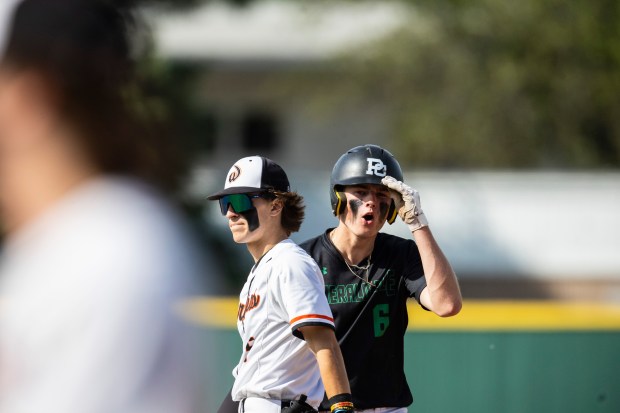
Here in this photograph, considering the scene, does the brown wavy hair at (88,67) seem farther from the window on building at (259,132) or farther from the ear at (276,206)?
the window on building at (259,132)

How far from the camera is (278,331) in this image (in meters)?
4.25

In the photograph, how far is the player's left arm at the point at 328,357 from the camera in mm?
4020

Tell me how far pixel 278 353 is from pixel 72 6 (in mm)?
2664

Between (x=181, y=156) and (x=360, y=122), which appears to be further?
(x=360, y=122)

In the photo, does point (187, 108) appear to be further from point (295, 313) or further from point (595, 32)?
point (295, 313)

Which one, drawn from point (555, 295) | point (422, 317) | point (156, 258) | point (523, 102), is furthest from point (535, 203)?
point (156, 258)

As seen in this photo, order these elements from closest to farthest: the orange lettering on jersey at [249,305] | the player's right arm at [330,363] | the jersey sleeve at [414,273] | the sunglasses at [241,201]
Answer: the player's right arm at [330,363] → the orange lettering on jersey at [249,305] → the sunglasses at [241,201] → the jersey sleeve at [414,273]

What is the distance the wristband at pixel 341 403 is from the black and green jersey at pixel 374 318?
1.81 feet

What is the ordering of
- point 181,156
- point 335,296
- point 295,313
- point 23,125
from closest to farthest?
point 23,125 < point 295,313 < point 335,296 < point 181,156

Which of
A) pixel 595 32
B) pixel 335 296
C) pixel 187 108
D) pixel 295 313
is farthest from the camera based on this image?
pixel 595 32

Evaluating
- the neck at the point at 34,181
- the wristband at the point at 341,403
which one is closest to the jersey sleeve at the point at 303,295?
the wristband at the point at 341,403

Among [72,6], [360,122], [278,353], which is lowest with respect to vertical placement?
[278,353]

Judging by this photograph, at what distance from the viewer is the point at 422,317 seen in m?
7.78

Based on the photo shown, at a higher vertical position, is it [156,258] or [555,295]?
[555,295]
